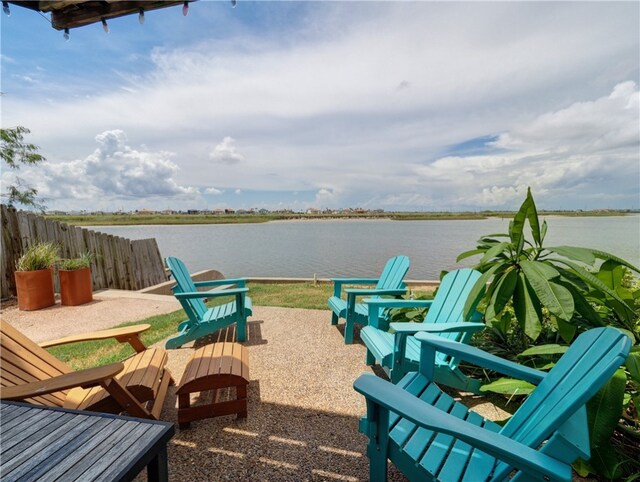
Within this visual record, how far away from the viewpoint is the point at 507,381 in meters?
2.10

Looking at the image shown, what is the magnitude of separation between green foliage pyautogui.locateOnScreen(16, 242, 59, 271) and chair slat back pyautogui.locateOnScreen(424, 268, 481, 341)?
6.42 m

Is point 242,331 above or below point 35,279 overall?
below

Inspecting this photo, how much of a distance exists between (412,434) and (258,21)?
4948mm

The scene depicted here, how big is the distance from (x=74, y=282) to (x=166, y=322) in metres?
2.29

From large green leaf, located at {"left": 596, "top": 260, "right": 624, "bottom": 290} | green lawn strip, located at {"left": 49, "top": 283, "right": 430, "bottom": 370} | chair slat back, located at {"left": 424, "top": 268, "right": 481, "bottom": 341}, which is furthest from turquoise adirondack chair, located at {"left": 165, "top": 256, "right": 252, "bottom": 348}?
large green leaf, located at {"left": 596, "top": 260, "right": 624, "bottom": 290}

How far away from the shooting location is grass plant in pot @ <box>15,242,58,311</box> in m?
5.21

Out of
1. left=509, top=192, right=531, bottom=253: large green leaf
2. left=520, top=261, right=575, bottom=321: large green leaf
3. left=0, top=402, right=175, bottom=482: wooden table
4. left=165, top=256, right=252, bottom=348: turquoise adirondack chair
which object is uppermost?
left=509, top=192, right=531, bottom=253: large green leaf

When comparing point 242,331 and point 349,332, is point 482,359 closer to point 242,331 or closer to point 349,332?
point 349,332

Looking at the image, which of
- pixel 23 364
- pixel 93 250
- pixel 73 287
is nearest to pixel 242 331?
pixel 23 364

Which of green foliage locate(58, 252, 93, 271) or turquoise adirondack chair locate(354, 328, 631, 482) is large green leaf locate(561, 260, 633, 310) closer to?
turquoise adirondack chair locate(354, 328, 631, 482)

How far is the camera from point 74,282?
216 inches

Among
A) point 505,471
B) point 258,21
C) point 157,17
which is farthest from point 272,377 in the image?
point 258,21

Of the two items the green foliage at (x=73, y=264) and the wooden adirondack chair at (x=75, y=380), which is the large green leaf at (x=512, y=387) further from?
the green foliage at (x=73, y=264)

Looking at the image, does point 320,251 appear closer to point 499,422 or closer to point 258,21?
point 258,21
